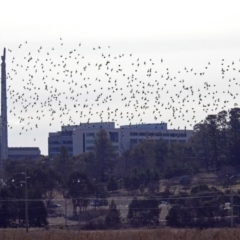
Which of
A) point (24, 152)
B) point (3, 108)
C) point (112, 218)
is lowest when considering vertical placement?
point (112, 218)

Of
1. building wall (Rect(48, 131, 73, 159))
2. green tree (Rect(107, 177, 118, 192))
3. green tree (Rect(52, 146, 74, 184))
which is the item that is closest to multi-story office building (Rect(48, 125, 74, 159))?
building wall (Rect(48, 131, 73, 159))

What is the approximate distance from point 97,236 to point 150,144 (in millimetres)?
57356

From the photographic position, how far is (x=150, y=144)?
84750 millimetres

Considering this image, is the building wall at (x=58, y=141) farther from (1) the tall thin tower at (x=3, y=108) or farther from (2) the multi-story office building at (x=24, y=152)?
(1) the tall thin tower at (x=3, y=108)

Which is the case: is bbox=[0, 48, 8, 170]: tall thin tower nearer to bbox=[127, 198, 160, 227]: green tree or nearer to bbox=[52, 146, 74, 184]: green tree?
bbox=[52, 146, 74, 184]: green tree

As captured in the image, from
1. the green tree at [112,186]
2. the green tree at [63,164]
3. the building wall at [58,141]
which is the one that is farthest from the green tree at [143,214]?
the building wall at [58,141]

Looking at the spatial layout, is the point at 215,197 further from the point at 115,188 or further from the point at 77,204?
the point at 115,188

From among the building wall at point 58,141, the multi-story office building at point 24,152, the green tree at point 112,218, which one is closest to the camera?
the green tree at point 112,218

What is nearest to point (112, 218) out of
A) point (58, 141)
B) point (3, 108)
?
point (3, 108)

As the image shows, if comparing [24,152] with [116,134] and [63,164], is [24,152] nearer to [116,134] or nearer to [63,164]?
[116,134]

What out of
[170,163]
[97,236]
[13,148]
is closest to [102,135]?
[170,163]

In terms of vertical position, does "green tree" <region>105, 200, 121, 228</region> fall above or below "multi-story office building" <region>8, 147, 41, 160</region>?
below

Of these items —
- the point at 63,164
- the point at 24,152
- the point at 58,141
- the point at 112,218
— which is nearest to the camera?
the point at 112,218

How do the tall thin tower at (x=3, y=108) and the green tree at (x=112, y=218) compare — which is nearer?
the green tree at (x=112, y=218)
